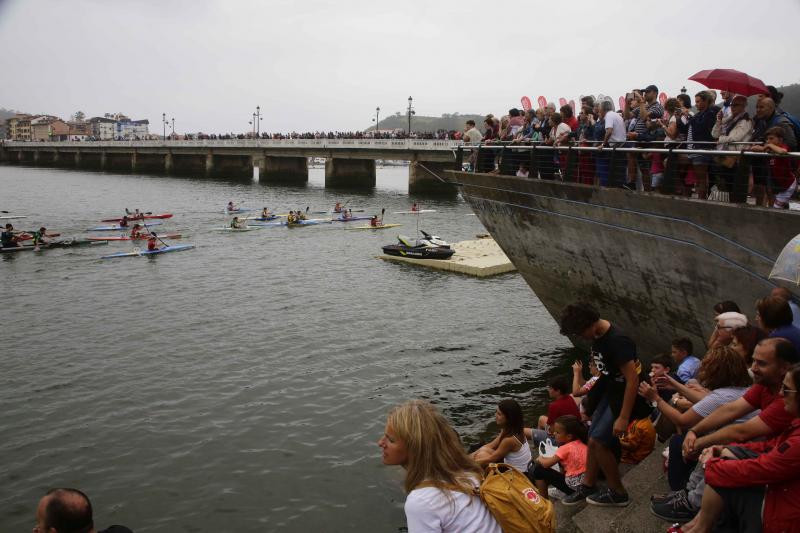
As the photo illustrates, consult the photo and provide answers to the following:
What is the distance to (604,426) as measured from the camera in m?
6.46

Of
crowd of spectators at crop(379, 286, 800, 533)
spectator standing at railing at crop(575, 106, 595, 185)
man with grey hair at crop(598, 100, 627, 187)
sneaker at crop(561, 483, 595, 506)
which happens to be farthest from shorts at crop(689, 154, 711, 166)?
sneaker at crop(561, 483, 595, 506)

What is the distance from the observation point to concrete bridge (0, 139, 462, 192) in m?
70.2

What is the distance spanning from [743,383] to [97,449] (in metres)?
10.8

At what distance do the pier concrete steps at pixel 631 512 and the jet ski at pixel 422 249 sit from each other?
21758mm

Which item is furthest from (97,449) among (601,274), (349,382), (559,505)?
(601,274)

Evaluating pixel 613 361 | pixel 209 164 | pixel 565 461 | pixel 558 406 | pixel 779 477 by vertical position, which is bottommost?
pixel 565 461

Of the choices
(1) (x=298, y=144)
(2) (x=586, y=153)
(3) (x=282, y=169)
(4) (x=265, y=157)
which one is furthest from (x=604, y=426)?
(3) (x=282, y=169)

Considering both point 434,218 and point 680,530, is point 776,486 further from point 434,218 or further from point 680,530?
point 434,218

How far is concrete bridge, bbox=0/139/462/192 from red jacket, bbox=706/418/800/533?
46.2m

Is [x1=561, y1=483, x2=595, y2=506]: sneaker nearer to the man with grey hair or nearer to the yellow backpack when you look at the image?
the yellow backpack

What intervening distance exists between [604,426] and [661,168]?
6072 mm

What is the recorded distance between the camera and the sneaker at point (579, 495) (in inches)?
269

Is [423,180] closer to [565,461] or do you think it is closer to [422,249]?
[422,249]

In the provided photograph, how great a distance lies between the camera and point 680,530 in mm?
5273
